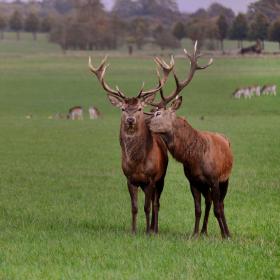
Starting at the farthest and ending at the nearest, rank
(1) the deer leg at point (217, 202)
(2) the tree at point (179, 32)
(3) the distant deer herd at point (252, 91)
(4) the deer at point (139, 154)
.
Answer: (2) the tree at point (179, 32), (3) the distant deer herd at point (252, 91), (4) the deer at point (139, 154), (1) the deer leg at point (217, 202)

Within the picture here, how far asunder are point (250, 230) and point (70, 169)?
10.6 meters

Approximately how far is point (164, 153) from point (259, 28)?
97.4m


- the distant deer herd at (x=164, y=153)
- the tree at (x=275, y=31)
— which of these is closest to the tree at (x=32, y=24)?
the tree at (x=275, y=31)

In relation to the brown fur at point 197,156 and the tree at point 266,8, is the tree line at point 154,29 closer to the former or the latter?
the tree at point 266,8

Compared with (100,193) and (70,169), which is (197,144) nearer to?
(100,193)

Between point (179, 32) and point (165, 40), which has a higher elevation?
point (179, 32)

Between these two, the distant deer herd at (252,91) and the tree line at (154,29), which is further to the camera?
the tree line at (154,29)

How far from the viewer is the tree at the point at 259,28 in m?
108

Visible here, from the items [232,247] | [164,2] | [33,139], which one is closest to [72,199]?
[232,247]

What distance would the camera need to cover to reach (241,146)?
28.8 meters

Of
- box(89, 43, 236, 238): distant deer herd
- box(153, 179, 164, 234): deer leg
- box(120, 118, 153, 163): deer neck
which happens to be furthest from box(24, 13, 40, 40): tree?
box(120, 118, 153, 163): deer neck

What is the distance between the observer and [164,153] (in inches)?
519

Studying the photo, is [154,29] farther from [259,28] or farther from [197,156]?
[197,156]

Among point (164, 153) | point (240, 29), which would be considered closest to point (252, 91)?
point (164, 153)
